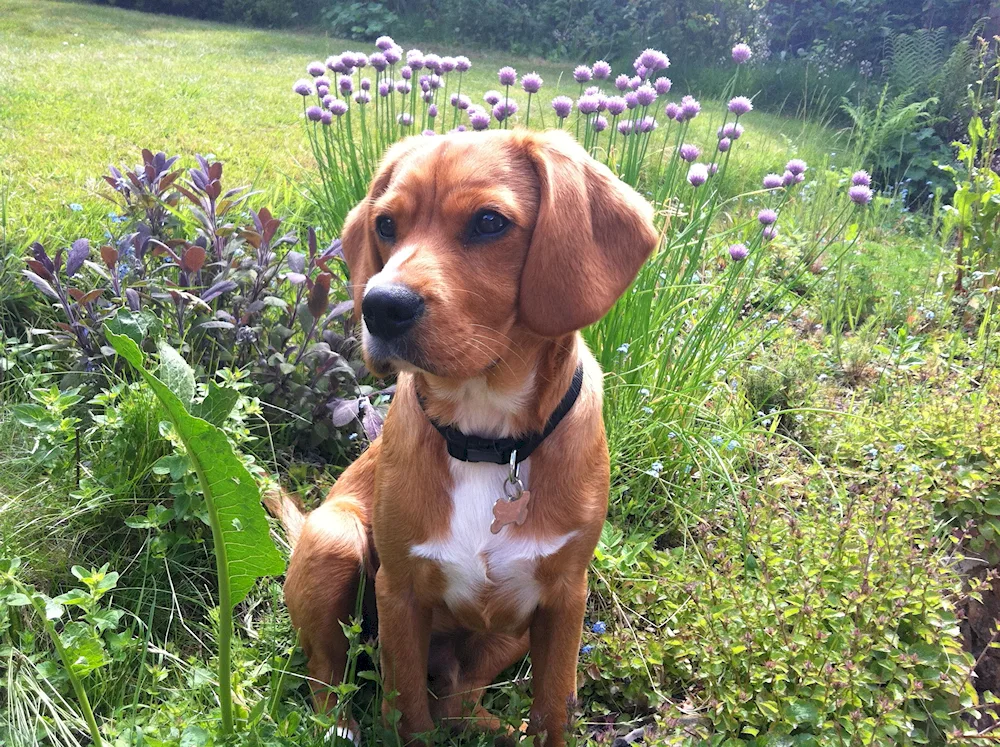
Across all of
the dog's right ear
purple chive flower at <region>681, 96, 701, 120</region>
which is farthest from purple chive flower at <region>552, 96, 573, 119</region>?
the dog's right ear

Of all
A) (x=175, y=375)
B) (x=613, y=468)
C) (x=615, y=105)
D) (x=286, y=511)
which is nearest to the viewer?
(x=175, y=375)

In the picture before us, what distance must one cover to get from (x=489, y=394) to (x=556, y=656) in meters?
0.69

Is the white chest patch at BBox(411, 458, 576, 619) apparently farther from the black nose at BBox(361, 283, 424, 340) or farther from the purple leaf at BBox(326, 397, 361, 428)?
the purple leaf at BBox(326, 397, 361, 428)

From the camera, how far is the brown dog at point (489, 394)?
1683 millimetres

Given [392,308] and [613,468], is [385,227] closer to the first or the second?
[392,308]

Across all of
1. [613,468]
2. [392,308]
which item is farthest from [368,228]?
[613,468]

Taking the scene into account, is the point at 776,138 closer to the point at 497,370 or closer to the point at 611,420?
the point at 611,420

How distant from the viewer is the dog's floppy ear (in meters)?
1.69

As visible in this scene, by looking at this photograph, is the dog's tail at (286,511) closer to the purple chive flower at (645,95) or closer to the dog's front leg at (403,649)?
the dog's front leg at (403,649)

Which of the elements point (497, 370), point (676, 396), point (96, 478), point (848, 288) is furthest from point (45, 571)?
point (848, 288)

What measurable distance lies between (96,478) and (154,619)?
0.47m

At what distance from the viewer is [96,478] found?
Result: 239 cm

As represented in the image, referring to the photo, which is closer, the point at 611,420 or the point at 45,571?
the point at 45,571

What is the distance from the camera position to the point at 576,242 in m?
1.72
